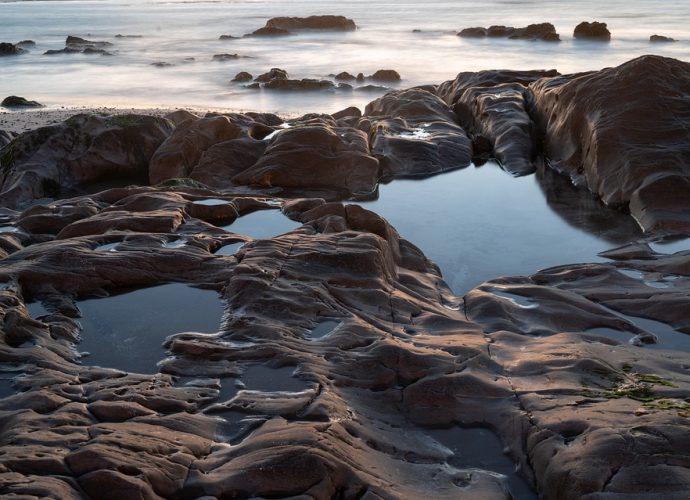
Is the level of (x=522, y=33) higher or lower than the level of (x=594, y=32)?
lower

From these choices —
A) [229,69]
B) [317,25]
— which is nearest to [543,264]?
[229,69]

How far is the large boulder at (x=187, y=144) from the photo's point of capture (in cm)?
1155

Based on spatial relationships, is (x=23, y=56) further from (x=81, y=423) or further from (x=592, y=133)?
(x=81, y=423)

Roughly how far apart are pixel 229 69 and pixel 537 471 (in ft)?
87.1

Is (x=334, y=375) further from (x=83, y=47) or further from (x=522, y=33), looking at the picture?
(x=522, y=33)

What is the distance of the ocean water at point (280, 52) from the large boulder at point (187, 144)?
763 cm

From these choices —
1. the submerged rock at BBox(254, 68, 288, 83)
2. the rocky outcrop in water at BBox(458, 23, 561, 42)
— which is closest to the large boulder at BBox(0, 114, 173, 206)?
the submerged rock at BBox(254, 68, 288, 83)

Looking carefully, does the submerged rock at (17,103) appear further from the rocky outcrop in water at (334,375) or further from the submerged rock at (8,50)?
the submerged rock at (8,50)

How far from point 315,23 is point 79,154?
133ft

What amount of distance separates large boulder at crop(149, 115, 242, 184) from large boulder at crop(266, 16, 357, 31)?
37743mm

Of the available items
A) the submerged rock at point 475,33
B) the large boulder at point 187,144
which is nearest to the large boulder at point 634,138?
the large boulder at point 187,144

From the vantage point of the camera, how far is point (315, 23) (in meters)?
49.9

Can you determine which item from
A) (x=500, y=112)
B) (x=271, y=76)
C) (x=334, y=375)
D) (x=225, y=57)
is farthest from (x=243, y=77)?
(x=334, y=375)

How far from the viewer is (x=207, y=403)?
4285 millimetres
